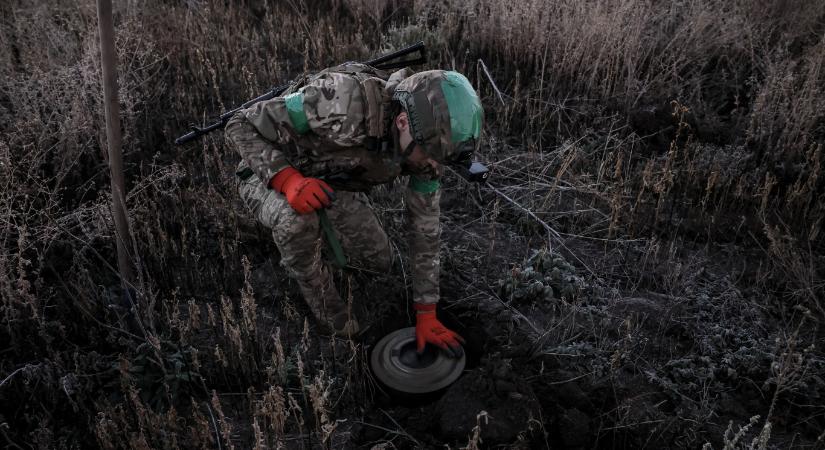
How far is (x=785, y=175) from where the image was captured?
4.17 m

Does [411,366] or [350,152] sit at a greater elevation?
[350,152]

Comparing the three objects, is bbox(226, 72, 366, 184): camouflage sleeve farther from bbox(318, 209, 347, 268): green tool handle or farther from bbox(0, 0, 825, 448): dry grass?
bbox(0, 0, 825, 448): dry grass

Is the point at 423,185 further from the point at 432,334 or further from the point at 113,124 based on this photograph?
the point at 113,124

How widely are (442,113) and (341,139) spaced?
61cm

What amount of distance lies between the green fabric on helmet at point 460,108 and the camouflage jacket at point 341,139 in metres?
0.38

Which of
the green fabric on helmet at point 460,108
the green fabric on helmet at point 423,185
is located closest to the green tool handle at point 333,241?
the green fabric on helmet at point 423,185

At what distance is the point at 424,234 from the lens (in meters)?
2.98

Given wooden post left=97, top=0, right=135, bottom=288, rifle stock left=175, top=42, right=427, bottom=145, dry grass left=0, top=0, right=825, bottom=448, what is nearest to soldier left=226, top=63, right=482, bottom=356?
rifle stock left=175, top=42, right=427, bottom=145

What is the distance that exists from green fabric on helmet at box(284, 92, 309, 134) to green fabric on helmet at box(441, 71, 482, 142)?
76 centimetres

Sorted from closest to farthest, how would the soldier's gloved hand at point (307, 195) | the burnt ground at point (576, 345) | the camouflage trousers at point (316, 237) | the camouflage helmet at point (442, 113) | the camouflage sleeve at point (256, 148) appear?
the camouflage helmet at point (442, 113) < the burnt ground at point (576, 345) < the soldier's gloved hand at point (307, 195) < the camouflage sleeve at point (256, 148) < the camouflage trousers at point (316, 237)

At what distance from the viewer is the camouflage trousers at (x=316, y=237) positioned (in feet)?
9.75

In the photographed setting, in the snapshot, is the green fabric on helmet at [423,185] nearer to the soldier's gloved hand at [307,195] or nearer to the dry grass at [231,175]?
the soldier's gloved hand at [307,195]

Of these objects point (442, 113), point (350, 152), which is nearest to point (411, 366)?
point (350, 152)

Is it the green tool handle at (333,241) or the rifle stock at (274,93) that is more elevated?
the rifle stock at (274,93)
